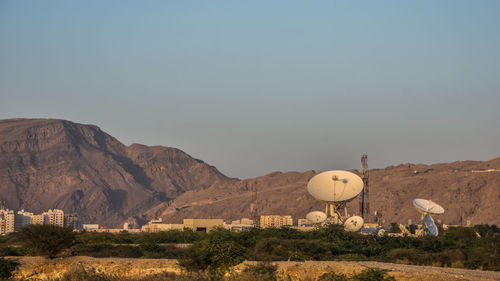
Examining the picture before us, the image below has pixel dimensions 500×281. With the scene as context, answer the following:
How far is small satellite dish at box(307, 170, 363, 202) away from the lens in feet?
258

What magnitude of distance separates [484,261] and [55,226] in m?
23.9

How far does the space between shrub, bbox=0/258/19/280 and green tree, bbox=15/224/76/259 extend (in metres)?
3.16

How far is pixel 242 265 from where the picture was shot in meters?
Result: 30.6

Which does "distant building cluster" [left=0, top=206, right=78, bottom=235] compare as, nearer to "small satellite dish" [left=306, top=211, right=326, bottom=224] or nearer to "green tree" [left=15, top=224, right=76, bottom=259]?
"small satellite dish" [left=306, top=211, right=326, bottom=224]

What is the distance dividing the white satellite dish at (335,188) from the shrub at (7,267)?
5004 cm

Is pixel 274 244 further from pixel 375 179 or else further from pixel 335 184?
pixel 375 179

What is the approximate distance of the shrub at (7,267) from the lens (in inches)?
1219

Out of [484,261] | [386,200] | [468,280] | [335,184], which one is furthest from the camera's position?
[386,200]

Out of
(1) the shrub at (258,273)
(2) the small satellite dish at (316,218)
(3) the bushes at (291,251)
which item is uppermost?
(2) the small satellite dish at (316,218)

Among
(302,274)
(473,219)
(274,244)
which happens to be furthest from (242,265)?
(473,219)

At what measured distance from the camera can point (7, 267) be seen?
31.7 m

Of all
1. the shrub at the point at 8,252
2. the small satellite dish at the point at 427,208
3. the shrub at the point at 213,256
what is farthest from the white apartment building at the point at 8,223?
the shrub at the point at 213,256

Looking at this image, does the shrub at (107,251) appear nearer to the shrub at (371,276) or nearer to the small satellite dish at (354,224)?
the shrub at (371,276)

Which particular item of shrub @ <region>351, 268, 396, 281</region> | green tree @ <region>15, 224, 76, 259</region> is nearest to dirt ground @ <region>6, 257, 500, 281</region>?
green tree @ <region>15, 224, 76, 259</region>
